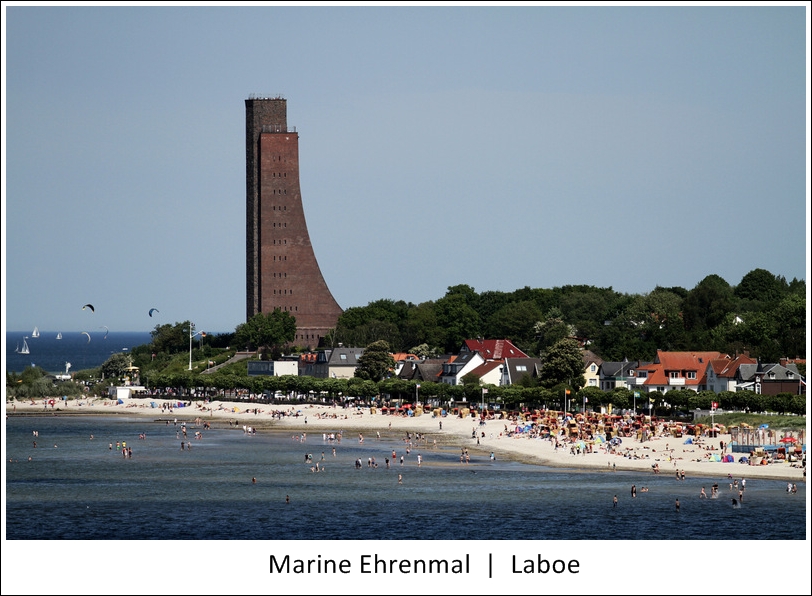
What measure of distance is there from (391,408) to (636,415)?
26342mm

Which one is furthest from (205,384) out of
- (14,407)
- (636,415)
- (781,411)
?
(781,411)

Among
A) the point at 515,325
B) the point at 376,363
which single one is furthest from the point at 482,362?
the point at 515,325

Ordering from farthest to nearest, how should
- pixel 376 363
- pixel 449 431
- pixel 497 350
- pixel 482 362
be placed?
pixel 497 350, pixel 482 362, pixel 376 363, pixel 449 431

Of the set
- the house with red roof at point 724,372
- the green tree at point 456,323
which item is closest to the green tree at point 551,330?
the green tree at point 456,323

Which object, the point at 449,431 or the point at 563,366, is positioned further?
the point at 563,366

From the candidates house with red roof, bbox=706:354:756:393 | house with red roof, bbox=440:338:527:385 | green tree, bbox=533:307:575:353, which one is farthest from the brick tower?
house with red roof, bbox=706:354:756:393

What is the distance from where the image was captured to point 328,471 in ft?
220

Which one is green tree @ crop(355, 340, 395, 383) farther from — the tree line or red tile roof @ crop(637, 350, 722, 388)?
red tile roof @ crop(637, 350, 722, 388)

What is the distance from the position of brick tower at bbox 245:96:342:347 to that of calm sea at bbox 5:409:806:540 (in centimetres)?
8176

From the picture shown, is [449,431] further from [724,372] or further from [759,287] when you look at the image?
[759,287]

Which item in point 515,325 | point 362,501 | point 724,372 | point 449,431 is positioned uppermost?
point 515,325

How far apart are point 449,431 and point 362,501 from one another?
32.9m

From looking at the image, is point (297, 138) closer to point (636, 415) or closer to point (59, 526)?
point (636, 415)

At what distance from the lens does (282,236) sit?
160125 millimetres
